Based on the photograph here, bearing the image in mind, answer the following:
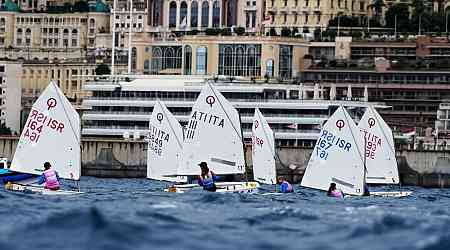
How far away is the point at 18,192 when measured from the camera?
97938mm

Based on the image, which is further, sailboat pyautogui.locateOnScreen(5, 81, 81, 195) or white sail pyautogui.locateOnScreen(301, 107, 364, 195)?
white sail pyautogui.locateOnScreen(301, 107, 364, 195)

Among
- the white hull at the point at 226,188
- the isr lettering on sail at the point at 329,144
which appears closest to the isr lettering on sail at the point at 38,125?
the white hull at the point at 226,188

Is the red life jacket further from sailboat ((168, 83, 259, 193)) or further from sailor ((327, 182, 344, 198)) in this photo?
sailor ((327, 182, 344, 198))

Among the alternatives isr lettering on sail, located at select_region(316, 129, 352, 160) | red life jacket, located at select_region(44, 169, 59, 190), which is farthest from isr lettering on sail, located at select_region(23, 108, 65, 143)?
isr lettering on sail, located at select_region(316, 129, 352, 160)

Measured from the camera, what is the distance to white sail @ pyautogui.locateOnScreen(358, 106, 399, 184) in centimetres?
12812

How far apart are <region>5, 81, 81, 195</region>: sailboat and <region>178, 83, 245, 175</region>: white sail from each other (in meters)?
6.66

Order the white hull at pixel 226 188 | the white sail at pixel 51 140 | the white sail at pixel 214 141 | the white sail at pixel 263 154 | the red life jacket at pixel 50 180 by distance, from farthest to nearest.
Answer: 1. the white sail at pixel 263 154
2. the white sail at pixel 214 141
3. the white hull at pixel 226 188
4. the white sail at pixel 51 140
5. the red life jacket at pixel 50 180

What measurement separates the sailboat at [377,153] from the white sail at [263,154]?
5741 millimetres

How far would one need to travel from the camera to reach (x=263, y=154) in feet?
396

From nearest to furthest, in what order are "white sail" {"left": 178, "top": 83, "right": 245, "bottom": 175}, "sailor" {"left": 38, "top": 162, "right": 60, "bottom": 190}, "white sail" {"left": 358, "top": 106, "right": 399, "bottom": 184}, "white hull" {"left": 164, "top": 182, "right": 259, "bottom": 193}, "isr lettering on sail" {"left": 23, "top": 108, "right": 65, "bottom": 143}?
"sailor" {"left": 38, "top": 162, "right": 60, "bottom": 190}
"isr lettering on sail" {"left": 23, "top": 108, "right": 65, "bottom": 143}
"white hull" {"left": 164, "top": 182, "right": 259, "bottom": 193}
"white sail" {"left": 178, "top": 83, "right": 245, "bottom": 175}
"white sail" {"left": 358, "top": 106, "right": 399, "bottom": 184}

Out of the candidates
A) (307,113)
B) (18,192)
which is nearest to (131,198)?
(18,192)

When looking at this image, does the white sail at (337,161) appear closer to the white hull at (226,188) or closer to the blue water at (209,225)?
the white hull at (226,188)

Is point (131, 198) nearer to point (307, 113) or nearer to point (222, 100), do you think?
point (222, 100)

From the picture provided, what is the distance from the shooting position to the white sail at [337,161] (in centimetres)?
10619
